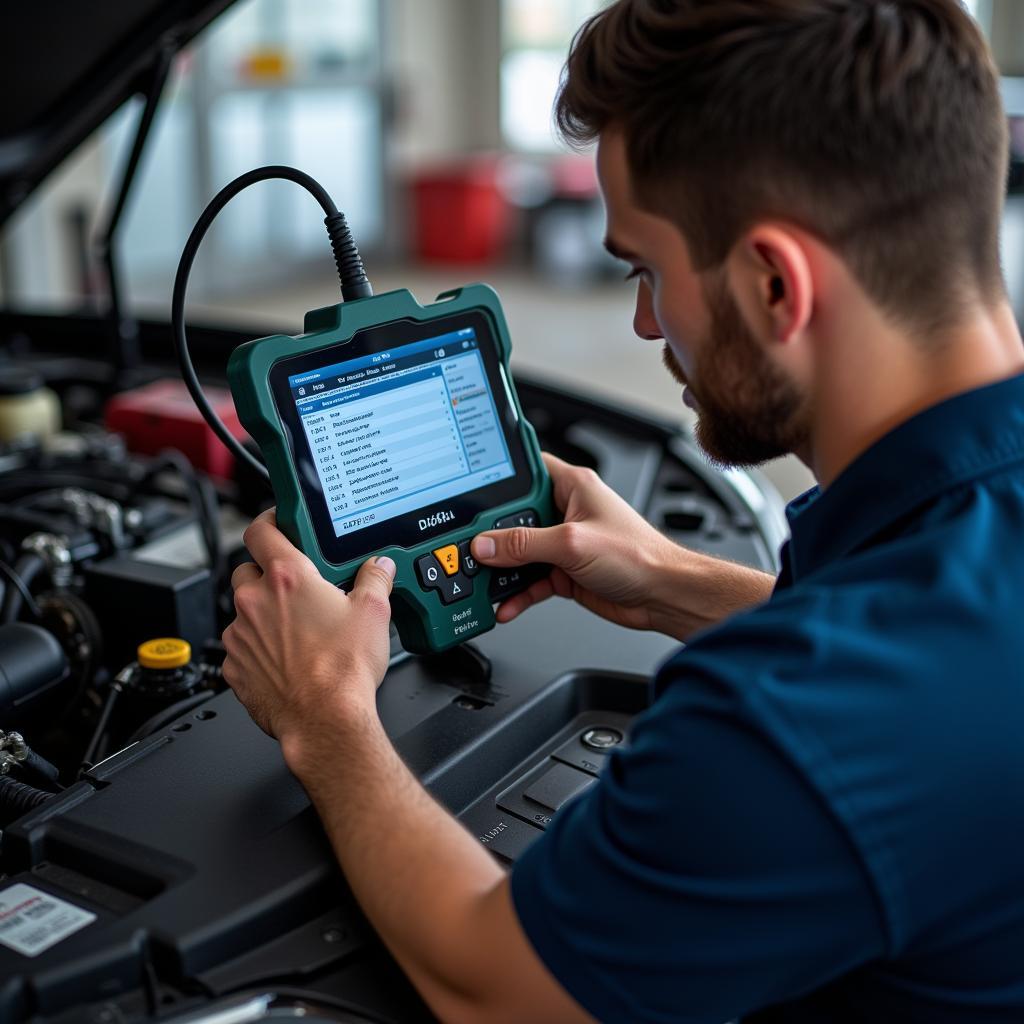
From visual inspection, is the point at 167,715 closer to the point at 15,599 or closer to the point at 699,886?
the point at 15,599

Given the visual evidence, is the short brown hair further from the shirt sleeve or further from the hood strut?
the hood strut

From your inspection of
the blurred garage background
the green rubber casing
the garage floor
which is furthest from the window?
the green rubber casing

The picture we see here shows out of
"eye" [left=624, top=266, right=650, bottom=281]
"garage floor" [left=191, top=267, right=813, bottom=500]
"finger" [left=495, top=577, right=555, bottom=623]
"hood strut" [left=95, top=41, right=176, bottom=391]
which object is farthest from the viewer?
"garage floor" [left=191, top=267, right=813, bottom=500]

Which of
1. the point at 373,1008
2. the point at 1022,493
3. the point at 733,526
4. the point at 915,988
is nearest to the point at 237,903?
the point at 373,1008

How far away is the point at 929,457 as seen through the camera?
0.72 metres

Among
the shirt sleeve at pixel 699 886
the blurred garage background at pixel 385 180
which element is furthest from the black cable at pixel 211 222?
the blurred garage background at pixel 385 180

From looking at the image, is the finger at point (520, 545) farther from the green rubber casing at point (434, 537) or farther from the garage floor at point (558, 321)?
the garage floor at point (558, 321)

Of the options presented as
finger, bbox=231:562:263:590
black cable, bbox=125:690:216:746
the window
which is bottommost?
black cable, bbox=125:690:216:746

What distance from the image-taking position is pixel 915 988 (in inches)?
25.5

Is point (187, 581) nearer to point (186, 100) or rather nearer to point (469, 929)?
point (469, 929)

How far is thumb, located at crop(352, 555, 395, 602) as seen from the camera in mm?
890

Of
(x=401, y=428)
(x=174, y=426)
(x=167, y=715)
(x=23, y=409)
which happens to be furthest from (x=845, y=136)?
(x=23, y=409)

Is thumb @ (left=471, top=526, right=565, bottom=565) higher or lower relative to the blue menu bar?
lower

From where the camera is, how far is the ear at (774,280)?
716 mm
